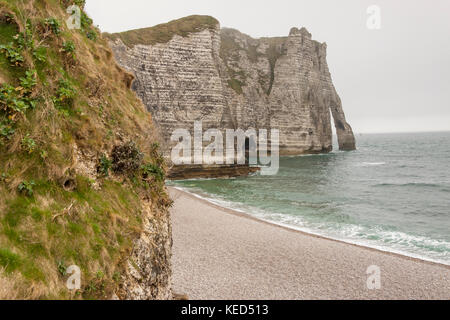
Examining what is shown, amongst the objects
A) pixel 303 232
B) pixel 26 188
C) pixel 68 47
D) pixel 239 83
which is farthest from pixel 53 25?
pixel 239 83

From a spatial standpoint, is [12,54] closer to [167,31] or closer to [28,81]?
[28,81]

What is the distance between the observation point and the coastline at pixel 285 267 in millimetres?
11375

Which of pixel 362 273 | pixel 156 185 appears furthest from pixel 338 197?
pixel 156 185

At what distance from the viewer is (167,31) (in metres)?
47.8

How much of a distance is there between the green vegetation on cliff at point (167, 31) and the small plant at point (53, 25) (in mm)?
41693

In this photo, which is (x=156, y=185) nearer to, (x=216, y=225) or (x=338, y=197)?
(x=216, y=225)

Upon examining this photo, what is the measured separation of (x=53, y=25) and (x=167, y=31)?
4555 centimetres

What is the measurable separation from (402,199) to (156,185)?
30011 millimetres

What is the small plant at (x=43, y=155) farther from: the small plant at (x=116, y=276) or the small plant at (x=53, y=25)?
the small plant at (x=53, y=25)

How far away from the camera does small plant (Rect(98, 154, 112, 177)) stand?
20.1ft

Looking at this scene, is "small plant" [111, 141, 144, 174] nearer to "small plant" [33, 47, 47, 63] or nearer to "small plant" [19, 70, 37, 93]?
"small plant" [19, 70, 37, 93]

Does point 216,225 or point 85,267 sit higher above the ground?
point 85,267

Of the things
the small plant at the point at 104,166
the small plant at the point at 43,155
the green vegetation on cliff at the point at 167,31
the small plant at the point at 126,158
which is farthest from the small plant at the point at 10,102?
the green vegetation on cliff at the point at 167,31

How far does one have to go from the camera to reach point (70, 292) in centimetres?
405
